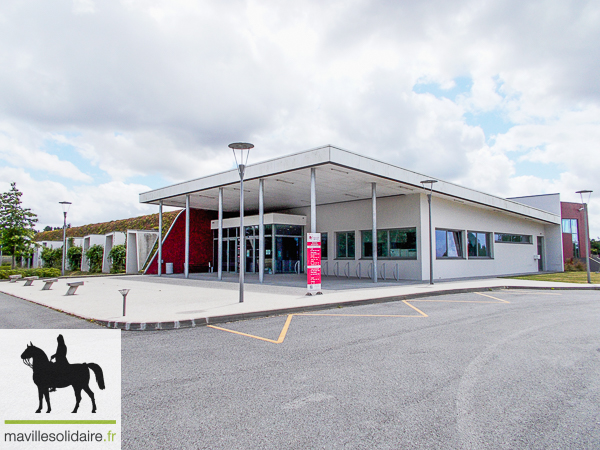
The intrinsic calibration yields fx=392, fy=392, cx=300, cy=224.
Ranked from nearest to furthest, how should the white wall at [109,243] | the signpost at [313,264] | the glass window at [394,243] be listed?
the signpost at [313,264] < the glass window at [394,243] < the white wall at [109,243]

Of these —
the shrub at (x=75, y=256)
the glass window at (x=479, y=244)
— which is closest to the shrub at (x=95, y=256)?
the shrub at (x=75, y=256)

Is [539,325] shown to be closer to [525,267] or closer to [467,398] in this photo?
[467,398]

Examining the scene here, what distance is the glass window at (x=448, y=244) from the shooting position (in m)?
22.2

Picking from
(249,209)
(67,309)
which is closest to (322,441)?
(67,309)

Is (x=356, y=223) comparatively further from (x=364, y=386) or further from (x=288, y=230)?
(x=364, y=386)

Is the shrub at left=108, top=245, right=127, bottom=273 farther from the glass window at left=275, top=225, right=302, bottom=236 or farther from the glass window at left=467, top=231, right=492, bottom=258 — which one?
the glass window at left=467, top=231, right=492, bottom=258

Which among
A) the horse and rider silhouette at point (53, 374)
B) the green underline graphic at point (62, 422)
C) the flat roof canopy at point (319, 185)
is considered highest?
the flat roof canopy at point (319, 185)

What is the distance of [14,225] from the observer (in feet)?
100

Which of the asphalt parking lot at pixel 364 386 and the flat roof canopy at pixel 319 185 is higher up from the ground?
the flat roof canopy at pixel 319 185

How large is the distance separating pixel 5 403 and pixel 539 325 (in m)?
9.43

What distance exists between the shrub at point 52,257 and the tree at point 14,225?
5726mm

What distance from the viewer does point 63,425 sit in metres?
3.09

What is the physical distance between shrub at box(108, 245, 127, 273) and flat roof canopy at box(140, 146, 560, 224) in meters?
5.31

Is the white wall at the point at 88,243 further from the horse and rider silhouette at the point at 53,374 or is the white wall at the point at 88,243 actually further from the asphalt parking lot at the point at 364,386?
the horse and rider silhouette at the point at 53,374
